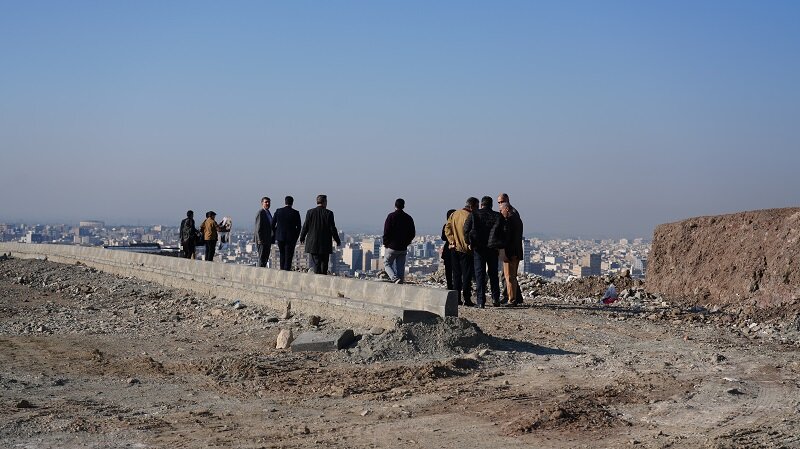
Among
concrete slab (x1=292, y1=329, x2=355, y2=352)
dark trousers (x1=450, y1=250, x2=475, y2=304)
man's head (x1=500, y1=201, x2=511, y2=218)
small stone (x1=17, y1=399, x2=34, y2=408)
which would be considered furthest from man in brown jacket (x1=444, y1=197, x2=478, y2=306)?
small stone (x1=17, y1=399, x2=34, y2=408)

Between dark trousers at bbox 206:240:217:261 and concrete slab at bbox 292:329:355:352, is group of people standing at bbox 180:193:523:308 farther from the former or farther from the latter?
dark trousers at bbox 206:240:217:261

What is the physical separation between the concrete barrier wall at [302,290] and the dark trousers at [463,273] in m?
2.57

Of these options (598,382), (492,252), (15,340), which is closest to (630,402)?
(598,382)

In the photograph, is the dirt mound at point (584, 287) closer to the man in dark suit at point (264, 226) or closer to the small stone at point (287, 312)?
the man in dark suit at point (264, 226)

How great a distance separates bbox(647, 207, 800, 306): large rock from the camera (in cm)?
1709

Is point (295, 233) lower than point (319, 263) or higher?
higher

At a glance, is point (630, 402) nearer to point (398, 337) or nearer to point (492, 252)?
point (398, 337)

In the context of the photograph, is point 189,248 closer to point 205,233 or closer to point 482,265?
point 205,233

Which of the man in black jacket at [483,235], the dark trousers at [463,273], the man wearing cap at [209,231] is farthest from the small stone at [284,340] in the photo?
the man wearing cap at [209,231]

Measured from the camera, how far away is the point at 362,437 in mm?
8352

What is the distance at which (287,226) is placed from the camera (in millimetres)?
20094

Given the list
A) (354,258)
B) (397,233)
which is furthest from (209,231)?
(354,258)

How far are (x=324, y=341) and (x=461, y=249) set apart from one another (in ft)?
16.5

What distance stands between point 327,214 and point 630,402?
383 inches
